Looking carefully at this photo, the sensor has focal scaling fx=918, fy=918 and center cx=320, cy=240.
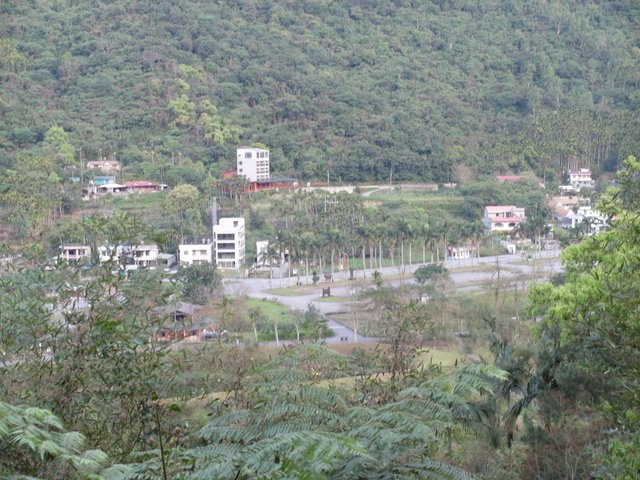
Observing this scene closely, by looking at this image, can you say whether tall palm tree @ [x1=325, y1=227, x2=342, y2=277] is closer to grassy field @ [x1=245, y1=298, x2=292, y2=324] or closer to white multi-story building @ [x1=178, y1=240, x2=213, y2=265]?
white multi-story building @ [x1=178, y1=240, x2=213, y2=265]

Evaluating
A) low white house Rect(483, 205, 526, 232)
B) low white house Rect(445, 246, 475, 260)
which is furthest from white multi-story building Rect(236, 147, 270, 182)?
low white house Rect(445, 246, 475, 260)

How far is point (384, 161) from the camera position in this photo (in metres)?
25.2

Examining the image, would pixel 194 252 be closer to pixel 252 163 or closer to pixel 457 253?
pixel 457 253

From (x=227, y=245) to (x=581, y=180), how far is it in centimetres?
1157

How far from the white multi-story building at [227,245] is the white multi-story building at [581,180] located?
10819 millimetres

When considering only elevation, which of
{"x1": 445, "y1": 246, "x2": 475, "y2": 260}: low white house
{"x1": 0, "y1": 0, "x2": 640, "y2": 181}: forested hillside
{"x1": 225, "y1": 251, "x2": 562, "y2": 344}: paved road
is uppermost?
{"x1": 0, "y1": 0, "x2": 640, "y2": 181}: forested hillside

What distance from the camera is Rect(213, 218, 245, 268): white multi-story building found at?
17953mm

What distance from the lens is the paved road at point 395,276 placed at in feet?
48.4

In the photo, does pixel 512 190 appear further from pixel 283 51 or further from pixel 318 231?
pixel 283 51

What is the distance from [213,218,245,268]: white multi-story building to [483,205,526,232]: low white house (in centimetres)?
580

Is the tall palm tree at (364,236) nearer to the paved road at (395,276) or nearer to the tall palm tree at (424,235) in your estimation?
the paved road at (395,276)

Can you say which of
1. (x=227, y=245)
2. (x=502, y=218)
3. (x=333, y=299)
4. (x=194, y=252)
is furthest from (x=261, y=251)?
(x=502, y=218)

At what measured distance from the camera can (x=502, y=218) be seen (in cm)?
2084

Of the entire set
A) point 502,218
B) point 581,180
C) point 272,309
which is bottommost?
point 272,309
